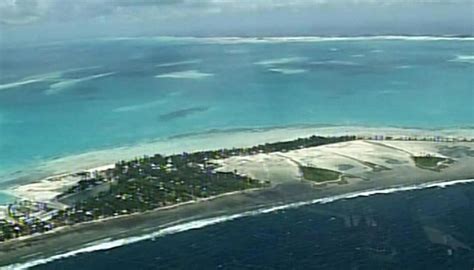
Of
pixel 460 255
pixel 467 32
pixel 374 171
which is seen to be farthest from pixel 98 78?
pixel 460 255

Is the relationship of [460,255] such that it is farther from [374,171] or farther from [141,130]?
[141,130]

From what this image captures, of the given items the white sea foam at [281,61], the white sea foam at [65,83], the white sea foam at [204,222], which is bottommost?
the white sea foam at [204,222]

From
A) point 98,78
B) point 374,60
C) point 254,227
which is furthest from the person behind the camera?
point 374,60

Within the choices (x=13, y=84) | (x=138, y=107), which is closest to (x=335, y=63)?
(x=138, y=107)

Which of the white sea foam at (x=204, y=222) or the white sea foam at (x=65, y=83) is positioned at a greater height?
the white sea foam at (x=65, y=83)

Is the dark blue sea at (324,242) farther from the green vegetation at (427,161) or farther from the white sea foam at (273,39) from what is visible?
the white sea foam at (273,39)

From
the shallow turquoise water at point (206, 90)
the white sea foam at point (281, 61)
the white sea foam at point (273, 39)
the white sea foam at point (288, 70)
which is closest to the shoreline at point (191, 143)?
the shallow turquoise water at point (206, 90)
